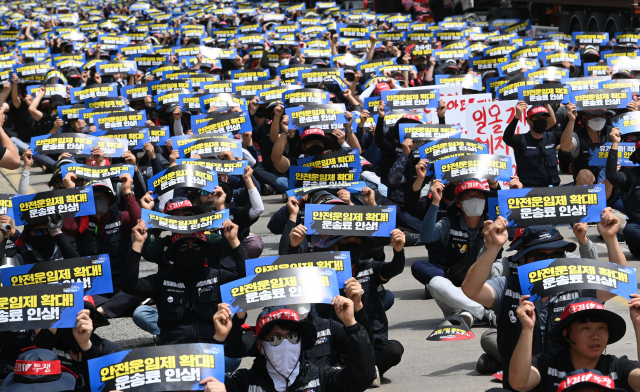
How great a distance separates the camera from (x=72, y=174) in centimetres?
926

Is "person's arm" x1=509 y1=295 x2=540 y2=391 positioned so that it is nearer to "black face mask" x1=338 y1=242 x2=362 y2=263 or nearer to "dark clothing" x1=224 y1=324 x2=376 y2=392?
"dark clothing" x1=224 y1=324 x2=376 y2=392

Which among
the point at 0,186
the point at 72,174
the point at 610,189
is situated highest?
the point at 72,174

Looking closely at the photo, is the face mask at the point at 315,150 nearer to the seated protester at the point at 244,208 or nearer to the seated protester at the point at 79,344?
the seated protester at the point at 244,208

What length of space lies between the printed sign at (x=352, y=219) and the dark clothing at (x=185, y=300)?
705mm

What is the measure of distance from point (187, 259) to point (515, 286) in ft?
8.21

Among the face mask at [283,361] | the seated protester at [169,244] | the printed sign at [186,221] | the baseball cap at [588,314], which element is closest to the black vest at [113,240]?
the seated protester at [169,244]

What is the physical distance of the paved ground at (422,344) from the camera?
7.41 m

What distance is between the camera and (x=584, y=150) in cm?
1230

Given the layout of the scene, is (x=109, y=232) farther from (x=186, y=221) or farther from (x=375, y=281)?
(x=375, y=281)

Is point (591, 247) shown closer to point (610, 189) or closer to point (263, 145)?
point (610, 189)

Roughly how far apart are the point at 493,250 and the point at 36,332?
11.1 feet

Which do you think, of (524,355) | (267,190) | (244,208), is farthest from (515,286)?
(267,190)

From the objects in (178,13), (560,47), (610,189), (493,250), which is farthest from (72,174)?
(178,13)

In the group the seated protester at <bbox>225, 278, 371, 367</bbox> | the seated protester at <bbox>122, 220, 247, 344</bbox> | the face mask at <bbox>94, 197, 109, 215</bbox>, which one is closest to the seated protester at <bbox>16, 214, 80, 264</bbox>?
the face mask at <bbox>94, 197, 109, 215</bbox>
